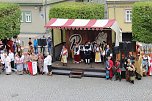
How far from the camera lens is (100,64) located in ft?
84.1

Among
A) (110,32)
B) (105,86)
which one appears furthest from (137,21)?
(105,86)

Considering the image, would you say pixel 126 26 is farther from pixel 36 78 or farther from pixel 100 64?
pixel 36 78

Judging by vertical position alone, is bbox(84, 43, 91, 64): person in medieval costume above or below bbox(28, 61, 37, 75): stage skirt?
above

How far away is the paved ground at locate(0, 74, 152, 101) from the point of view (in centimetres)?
2067

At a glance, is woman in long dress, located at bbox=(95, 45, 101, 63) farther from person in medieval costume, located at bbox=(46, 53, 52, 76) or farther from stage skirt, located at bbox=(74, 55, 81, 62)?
person in medieval costume, located at bbox=(46, 53, 52, 76)

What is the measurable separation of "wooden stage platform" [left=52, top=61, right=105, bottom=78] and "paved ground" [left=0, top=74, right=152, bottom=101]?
0.50 m

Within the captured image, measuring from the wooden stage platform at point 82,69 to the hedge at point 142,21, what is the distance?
19.8 feet

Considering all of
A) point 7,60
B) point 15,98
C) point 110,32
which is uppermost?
point 110,32

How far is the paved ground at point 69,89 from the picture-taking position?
814 inches

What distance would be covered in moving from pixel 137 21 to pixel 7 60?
1054 cm

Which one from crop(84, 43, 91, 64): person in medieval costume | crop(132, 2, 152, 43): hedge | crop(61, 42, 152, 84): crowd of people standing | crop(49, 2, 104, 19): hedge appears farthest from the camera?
crop(49, 2, 104, 19): hedge

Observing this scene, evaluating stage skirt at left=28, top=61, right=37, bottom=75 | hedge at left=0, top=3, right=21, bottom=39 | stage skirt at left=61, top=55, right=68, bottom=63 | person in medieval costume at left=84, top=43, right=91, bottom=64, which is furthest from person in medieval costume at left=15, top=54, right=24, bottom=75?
hedge at left=0, top=3, right=21, bottom=39

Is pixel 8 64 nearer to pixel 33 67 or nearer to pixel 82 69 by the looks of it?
pixel 33 67

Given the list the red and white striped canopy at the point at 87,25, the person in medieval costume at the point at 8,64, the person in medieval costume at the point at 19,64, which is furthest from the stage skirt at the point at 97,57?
the person in medieval costume at the point at 8,64
